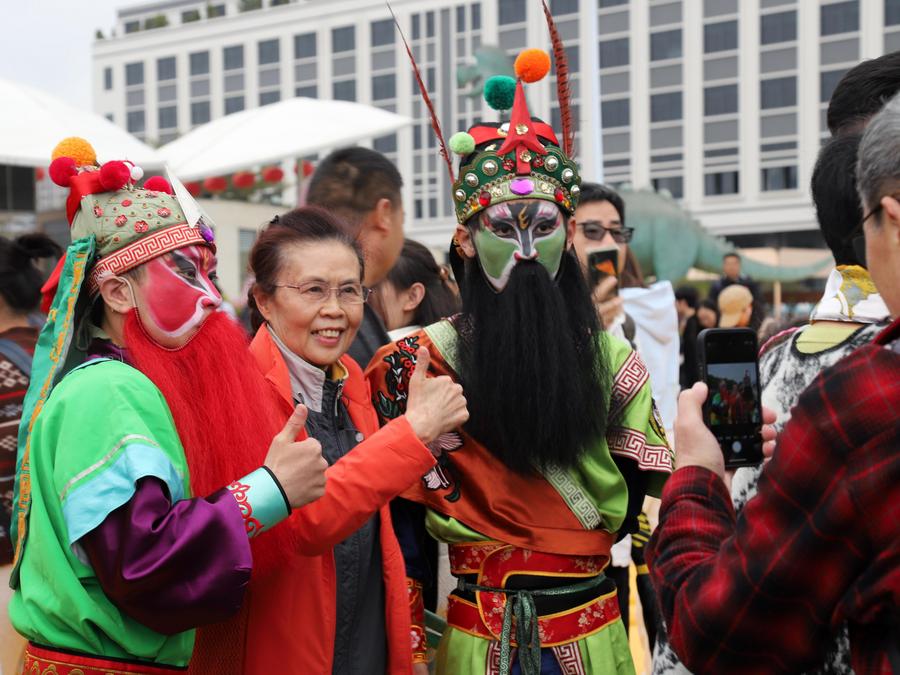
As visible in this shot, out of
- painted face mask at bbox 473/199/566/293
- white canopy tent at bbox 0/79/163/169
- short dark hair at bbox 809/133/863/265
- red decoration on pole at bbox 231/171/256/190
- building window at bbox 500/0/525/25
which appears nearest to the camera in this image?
short dark hair at bbox 809/133/863/265

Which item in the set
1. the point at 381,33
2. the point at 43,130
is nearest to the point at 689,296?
the point at 43,130

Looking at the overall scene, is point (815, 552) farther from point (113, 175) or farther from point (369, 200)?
point (369, 200)

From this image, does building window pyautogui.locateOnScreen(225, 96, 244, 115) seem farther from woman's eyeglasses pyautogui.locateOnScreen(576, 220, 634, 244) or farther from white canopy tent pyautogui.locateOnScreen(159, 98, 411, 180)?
woman's eyeglasses pyautogui.locateOnScreen(576, 220, 634, 244)

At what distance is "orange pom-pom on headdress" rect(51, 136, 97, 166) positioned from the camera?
2416mm

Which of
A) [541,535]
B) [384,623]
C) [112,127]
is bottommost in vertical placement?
[384,623]

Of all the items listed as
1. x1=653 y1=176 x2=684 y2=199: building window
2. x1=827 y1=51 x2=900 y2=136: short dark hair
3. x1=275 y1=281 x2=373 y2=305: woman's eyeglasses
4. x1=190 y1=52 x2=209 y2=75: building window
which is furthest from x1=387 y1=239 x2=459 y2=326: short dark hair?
x1=190 y1=52 x2=209 y2=75: building window

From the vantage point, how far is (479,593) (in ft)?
8.68

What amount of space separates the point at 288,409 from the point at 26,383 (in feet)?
6.54

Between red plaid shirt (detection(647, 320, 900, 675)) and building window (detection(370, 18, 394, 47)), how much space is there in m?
56.1

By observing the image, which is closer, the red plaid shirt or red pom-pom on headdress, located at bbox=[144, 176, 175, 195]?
the red plaid shirt

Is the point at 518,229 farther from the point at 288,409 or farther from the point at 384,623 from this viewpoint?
the point at 384,623

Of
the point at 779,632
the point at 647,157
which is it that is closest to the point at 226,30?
the point at 647,157

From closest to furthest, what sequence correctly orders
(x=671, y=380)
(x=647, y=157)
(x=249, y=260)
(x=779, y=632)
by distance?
(x=779, y=632), (x=249, y=260), (x=671, y=380), (x=647, y=157)

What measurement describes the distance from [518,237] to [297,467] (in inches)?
39.1
